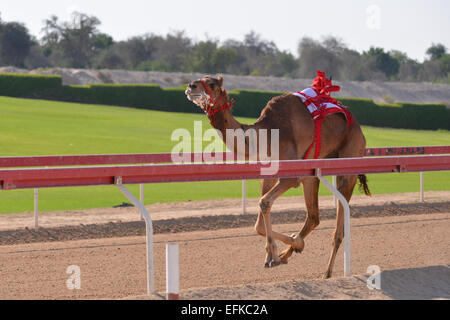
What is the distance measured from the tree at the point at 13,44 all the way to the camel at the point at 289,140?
267 feet

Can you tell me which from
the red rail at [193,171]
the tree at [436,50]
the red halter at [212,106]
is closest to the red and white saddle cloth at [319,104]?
the red rail at [193,171]

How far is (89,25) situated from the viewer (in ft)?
324

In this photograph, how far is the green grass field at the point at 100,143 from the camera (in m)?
15.8

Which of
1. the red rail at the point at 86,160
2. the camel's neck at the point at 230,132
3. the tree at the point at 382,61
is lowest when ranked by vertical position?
the red rail at the point at 86,160

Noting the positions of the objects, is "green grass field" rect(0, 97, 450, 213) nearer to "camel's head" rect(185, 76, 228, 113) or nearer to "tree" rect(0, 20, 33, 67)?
"camel's head" rect(185, 76, 228, 113)

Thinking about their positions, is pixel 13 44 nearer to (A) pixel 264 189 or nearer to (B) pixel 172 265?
(A) pixel 264 189

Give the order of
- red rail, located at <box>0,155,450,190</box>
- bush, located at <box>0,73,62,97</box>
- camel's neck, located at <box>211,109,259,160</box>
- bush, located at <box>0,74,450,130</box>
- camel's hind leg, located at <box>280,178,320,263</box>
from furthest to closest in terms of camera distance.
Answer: bush, located at <box>0,74,450,130</box> → bush, located at <box>0,73,62,97</box> → camel's hind leg, located at <box>280,178,320,263</box> → camel's neck, located at <box>211,109,259,160</box> → red rail, located at <box>0,155,450,190</box>

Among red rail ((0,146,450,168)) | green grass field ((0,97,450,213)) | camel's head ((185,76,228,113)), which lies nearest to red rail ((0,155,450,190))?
camel's head ((185,76,228,113))

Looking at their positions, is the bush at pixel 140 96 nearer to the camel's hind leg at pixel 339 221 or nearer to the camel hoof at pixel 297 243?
the camel's hind leg at pixel 339 221

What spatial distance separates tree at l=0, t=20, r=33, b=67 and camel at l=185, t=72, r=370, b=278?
81447 millimetres

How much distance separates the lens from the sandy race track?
616cm

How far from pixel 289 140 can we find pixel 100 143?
62.5ft

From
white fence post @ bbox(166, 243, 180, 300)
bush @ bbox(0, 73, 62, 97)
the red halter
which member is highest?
bush @ bbox(0, 73, 62, 97)
